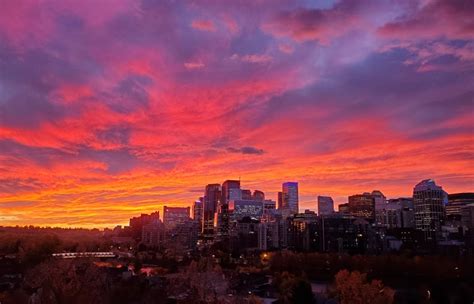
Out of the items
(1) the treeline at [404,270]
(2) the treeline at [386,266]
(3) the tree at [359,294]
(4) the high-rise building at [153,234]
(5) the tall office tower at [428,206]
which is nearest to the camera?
(3) the tree at [359,294]

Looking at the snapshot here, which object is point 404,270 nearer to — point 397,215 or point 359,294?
point 359,294

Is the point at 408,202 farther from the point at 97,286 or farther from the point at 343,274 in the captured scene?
the point at 97,286

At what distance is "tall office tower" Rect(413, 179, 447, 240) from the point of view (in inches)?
6127

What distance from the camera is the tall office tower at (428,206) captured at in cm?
15562

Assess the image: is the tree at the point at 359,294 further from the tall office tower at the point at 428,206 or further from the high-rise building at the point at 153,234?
the high-rise building at the point at 153,234

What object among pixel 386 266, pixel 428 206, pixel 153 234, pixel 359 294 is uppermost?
pixel 428 206

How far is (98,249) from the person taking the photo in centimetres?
11944

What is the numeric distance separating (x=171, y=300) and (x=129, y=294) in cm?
376

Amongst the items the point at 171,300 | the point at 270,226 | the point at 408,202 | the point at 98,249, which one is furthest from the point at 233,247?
the point at 171,300

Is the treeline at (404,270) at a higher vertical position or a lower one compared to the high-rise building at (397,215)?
lower

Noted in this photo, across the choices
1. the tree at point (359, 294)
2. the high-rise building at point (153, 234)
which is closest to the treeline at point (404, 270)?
the tree at point (359, 294)

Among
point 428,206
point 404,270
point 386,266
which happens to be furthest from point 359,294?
point 428,206

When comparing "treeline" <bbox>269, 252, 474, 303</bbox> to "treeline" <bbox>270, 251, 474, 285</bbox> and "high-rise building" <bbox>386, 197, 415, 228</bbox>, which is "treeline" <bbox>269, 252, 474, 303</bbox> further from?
"high-rise building" <bbox>386, 197, 415, 228</bbox>

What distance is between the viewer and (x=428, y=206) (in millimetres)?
158375
